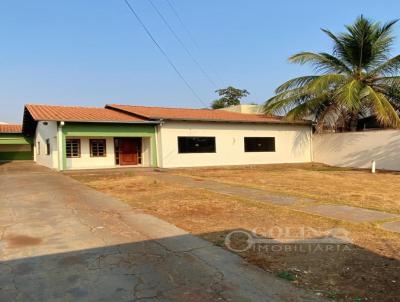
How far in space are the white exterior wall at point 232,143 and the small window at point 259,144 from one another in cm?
22

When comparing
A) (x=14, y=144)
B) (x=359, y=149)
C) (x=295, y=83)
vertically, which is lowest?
(x=359, y=149)

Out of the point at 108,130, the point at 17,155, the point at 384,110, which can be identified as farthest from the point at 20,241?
the point at 17,155

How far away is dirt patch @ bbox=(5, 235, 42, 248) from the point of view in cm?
622

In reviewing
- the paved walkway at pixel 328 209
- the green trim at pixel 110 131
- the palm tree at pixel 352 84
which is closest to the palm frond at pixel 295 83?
the palm tree at pixel 352 84

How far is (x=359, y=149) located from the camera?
2491cm

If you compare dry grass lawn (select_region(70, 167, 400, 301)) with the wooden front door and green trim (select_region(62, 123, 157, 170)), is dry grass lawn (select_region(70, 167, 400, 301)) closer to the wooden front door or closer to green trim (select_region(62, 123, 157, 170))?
green trim (select_region(62, 123, 157, 170))

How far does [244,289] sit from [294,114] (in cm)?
2334

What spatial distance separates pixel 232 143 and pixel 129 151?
657 centimetres

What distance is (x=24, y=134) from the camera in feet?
121

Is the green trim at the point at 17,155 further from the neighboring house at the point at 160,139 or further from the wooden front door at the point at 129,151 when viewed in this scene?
the wooden front door at the point at 129,151

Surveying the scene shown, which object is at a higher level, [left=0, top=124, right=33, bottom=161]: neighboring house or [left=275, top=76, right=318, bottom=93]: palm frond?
[left=275, top=76, right=318, bottom=93]: palm frond

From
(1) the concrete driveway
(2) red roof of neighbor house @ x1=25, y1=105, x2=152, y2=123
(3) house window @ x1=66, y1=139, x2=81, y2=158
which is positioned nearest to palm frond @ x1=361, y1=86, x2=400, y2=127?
(2) red roof of neighbor house @ x1=25, y1=105, x2=152, y2=123

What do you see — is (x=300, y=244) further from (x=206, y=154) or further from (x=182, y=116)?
(x=206, y=154)

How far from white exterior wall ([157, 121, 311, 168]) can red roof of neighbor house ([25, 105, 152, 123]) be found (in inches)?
81.5
